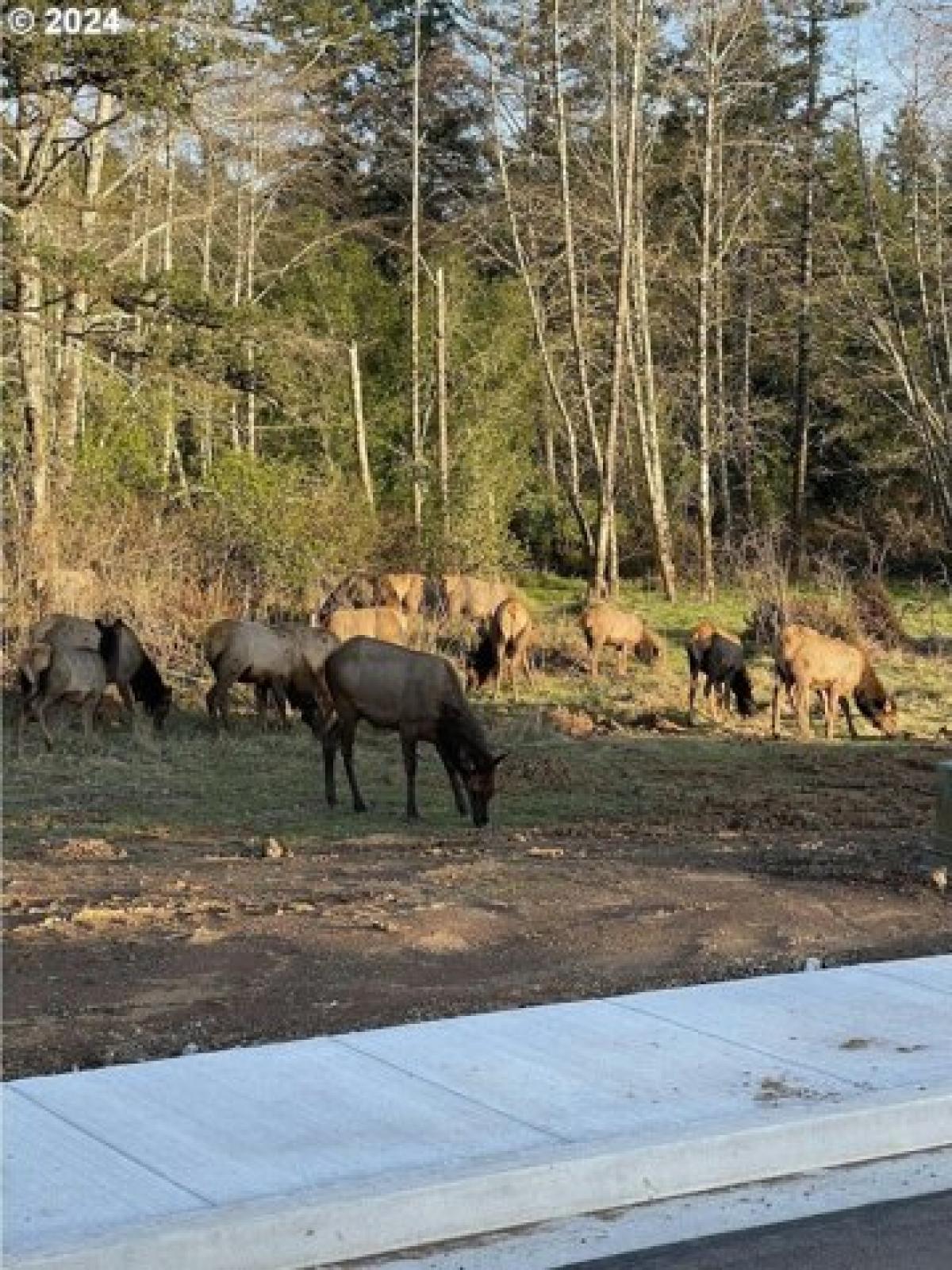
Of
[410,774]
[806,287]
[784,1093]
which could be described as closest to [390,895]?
[784,1093]

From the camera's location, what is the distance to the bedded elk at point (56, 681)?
21500mm

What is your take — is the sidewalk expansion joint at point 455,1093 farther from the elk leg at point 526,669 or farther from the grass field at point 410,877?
the elk leg at point 526,669

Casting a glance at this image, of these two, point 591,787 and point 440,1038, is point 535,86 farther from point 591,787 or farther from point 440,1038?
point 440,1038

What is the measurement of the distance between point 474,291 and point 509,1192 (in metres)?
40.4

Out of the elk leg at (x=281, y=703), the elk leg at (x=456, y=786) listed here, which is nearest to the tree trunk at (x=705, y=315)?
the elk leg at (x=281, y=703)

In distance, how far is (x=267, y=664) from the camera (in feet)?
77.3

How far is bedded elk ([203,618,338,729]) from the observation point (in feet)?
77.0

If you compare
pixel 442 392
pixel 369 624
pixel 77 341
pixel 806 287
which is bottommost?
pixel 369 624

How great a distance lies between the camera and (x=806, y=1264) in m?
6.22

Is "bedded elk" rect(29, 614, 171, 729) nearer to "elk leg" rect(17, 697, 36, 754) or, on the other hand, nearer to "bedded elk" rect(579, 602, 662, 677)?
"elk leg" rect(17, 697, 36, 754)

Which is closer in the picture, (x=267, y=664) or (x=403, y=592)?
(x=267, y=664)

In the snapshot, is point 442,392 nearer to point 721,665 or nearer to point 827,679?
point 721,665

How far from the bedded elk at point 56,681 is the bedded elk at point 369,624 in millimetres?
4861

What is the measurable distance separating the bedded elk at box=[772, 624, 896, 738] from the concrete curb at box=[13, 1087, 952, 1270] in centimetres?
1834
